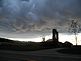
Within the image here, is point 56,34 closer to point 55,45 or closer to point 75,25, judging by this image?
point 55,45

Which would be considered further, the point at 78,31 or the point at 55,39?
the point at 78,31

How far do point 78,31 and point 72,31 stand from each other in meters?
3.01

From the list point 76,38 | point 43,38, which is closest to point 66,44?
Result: point 76,38

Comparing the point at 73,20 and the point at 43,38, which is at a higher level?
the point at 73,20

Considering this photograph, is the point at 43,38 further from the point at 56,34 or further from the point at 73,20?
the point at 56,34

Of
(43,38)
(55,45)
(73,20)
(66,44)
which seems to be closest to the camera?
(55,45)

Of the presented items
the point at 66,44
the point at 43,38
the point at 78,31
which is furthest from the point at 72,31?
the point at 43,38

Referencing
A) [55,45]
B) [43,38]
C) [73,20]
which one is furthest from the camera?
[43,38]

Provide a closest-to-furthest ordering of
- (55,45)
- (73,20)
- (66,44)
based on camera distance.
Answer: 1. (55,45)
2. (66,44)
3. (73,20)

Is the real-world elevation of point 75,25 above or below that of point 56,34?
above

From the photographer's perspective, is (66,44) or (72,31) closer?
(66,44)

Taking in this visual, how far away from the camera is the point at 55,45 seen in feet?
219

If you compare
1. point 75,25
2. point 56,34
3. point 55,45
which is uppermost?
point 75,25

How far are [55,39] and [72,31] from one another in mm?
24723
